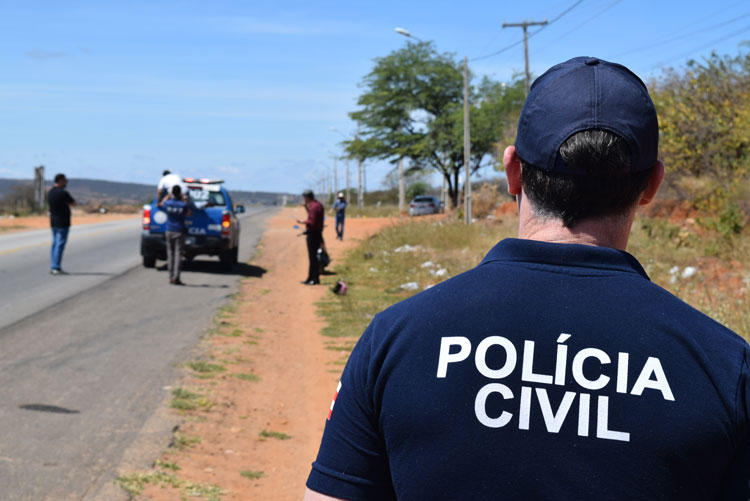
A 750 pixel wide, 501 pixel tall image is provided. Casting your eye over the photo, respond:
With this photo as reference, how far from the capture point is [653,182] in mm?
1704

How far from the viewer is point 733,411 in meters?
1.40

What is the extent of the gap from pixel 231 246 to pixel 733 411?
17.9 m

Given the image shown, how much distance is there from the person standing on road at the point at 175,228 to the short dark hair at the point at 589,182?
1482 cm

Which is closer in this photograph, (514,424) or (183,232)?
(514,424)

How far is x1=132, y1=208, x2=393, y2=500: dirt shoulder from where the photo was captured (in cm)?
579

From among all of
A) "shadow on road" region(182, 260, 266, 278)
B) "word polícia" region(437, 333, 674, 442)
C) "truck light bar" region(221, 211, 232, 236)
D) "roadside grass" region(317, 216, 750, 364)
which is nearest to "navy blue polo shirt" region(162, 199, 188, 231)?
"truck light bar" region(221, 211, 232, 236)

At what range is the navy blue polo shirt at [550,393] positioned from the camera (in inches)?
55.1

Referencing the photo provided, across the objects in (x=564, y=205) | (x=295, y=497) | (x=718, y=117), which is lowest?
Result: (x=295, y=497)

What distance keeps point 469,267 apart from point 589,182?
14020mm

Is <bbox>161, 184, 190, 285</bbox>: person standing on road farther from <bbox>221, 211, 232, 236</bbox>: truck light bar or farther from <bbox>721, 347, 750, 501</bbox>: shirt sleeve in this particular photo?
<bbox>721, 347, 750, 501</bbox>: shirt sleeve

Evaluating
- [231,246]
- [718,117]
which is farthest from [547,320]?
[718,117]

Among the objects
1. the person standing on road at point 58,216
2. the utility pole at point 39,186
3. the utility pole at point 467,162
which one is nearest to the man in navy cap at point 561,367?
the person standing on road at point 58,216

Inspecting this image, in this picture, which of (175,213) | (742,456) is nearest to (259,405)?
(742,456)

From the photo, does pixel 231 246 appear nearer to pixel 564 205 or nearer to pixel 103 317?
pixel 103 317
